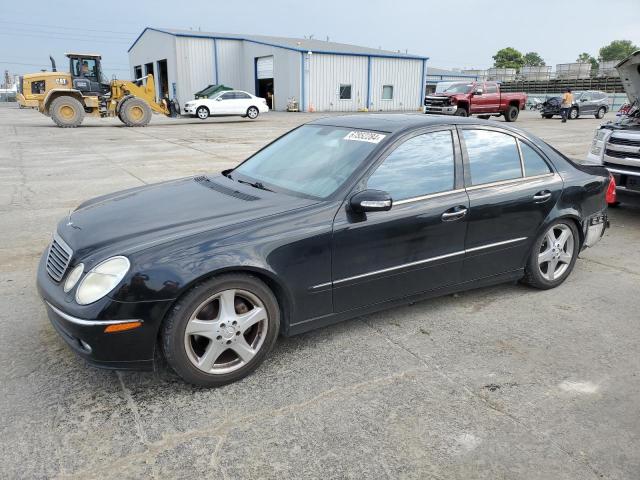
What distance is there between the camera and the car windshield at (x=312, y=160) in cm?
347

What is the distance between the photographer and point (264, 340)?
3.05m

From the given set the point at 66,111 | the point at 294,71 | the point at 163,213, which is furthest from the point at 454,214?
the point at 294,71

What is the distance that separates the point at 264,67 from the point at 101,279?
37141 mm

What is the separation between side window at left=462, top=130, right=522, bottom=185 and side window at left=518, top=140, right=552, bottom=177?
0.07 metres

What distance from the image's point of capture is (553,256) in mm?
4418

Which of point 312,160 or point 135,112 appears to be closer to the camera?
point 312,160

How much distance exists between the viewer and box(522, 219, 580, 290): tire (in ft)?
14.1

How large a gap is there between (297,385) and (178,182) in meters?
1.99

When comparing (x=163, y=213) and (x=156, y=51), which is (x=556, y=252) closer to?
(x=163, y=213)

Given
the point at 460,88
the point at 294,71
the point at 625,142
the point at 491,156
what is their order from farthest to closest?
the point at 294,71, the point at 460,88, the point at 625,142, the point at 491,156

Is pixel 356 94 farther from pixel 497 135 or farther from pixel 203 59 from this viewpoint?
pixel 497 135

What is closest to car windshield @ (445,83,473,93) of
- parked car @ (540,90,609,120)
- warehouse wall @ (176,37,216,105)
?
parked car @ (540,90,609,120)

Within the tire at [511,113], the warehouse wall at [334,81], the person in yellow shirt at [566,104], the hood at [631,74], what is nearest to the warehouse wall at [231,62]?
the warehouse wall at [334,81]

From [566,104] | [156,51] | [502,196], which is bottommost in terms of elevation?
[502,196]
